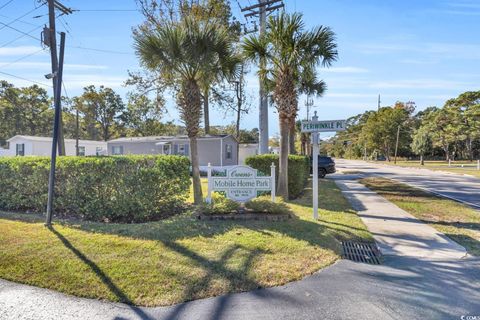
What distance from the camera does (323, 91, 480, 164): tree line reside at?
41188mm

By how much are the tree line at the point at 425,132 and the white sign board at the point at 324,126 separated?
30.4 m

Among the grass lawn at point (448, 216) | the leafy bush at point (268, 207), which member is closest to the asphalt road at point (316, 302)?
the grass lawn at point (448, 216)

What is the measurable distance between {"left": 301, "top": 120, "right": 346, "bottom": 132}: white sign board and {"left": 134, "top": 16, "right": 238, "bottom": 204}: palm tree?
9.22 ft

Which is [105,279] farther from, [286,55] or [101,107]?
[101,107]

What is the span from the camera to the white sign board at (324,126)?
7.02 m

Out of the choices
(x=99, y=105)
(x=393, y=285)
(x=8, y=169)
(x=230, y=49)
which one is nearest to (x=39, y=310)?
(x=393, y=285)

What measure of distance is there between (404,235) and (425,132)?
47170mm

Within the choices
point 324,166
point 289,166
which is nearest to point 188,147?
point 324,166

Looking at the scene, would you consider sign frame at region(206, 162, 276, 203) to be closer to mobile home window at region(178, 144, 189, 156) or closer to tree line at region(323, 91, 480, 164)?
mobile home window at region(178, 144, 189, 156)

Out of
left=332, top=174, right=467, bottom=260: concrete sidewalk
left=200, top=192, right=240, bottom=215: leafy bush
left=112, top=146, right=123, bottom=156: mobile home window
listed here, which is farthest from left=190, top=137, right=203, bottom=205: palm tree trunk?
left=112, top=146, right=123, bottom=156: mobile home window

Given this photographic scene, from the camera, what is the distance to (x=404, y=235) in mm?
6246

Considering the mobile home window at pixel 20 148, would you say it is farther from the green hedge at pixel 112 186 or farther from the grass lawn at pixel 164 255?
the grass lawn at pixel 164 255

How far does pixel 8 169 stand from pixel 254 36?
7131 millimetres

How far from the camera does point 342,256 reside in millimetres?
4879
